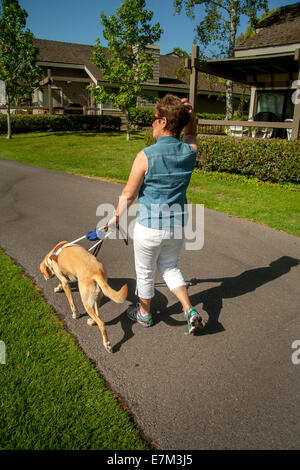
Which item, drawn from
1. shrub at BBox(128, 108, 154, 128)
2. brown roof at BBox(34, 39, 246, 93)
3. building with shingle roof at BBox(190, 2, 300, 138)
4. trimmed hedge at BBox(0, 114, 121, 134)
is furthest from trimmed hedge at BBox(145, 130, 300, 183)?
brown roof at BBox(34, 39, 246, 93)

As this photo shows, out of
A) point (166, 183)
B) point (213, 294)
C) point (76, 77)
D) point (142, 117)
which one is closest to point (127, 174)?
point (213, 294)

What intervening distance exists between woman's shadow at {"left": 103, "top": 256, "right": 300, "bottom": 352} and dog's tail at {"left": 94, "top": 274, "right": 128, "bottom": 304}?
545 millimetres

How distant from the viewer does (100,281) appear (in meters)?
2.86

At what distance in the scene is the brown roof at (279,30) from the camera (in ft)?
51.8

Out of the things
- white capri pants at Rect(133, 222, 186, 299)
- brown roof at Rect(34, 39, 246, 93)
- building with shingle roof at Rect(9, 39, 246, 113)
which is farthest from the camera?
brown roof at Rect(34, 39, 246, 93)

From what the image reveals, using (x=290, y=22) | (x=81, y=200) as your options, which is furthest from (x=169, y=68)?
(x=81, y=200)

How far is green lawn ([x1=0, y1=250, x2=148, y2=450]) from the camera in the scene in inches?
82.5

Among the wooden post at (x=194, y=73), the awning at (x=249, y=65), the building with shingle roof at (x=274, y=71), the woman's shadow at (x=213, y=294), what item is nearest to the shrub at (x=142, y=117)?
the building with shingle roof at (x=274, y=71)

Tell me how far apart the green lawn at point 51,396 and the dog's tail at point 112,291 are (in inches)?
23.3

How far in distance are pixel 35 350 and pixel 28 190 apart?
7.07m

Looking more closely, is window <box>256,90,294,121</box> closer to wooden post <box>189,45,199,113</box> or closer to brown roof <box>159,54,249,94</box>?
wooden post <box>189,45,199,113</box>

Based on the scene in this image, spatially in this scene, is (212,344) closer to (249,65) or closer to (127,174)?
(127,174)

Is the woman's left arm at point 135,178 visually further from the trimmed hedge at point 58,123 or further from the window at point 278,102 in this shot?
the trimmed hedge at point 58,123
